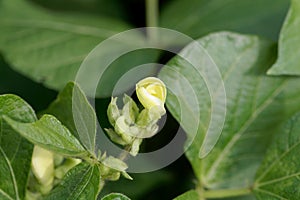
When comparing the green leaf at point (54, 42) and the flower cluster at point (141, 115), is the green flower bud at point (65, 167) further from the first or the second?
the green leaf at point (54, 42)

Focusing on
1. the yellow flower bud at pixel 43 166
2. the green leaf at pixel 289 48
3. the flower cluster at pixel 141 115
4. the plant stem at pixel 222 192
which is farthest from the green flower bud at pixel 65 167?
the green leaf at pixel 289 48

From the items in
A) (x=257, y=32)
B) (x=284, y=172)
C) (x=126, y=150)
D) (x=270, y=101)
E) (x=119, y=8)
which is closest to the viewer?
(x=126, y=150)

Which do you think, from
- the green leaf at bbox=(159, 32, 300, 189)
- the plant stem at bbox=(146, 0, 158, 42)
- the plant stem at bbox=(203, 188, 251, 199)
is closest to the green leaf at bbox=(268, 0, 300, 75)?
the green leaf at bbox=(159, 32, 300, 189)

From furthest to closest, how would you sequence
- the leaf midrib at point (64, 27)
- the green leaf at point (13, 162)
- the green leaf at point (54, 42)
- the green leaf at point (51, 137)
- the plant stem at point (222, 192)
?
1. the leaf midrib at point (64, 27)
2. the green leaf at point (54, 42)
3. the plant stem at point (222, 192)
4. the green leaf at point (13, 162)
5. the green leaf at point (51, 137)

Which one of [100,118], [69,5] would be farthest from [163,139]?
[69,5]

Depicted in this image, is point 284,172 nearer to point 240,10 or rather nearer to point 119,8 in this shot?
point 240,10

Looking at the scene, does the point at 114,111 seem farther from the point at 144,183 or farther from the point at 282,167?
the point at 144,183
